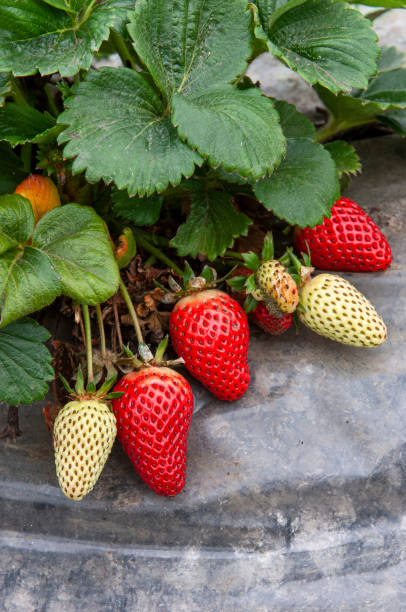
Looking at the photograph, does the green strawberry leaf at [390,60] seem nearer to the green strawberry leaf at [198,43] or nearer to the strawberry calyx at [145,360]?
the green strawberry leaf at [198,43]

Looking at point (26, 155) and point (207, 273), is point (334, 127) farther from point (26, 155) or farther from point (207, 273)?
point (26, 155)

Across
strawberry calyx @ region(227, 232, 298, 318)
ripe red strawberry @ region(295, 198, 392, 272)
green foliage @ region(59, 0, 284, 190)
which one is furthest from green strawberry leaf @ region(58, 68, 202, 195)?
ripe red strawberry @ region(295, 198, 392, 272)

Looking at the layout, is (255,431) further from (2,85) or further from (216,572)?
(2,85)

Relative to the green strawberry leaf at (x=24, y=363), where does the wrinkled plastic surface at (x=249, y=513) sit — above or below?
below

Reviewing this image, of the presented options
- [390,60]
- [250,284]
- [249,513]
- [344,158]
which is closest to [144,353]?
[250,284]

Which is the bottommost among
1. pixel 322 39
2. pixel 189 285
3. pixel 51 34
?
pixel 189 285

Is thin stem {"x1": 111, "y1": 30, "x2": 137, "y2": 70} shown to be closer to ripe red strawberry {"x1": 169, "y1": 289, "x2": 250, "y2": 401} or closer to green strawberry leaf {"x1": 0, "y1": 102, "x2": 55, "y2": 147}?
green strawberry leaf {"x1": 0, "y1": 102, "x2": 55, "y2": 147}

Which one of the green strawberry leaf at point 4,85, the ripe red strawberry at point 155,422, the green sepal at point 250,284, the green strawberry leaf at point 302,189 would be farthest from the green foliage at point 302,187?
the green strawberry leaf at point 4,85
